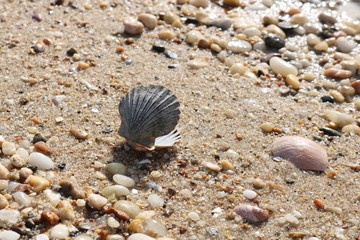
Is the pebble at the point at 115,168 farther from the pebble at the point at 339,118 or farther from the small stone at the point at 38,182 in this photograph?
the pebble at the point at 339,118

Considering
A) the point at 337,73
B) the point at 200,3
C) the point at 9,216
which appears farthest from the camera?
Answer: the point at 200,3

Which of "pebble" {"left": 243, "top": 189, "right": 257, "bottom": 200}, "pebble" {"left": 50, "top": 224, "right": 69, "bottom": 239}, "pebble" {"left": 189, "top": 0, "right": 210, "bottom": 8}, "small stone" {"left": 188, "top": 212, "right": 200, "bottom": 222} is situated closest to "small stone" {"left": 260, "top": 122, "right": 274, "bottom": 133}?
"pebble" {"left": 243, "top": 189, "right": 257, "bottom": 200}

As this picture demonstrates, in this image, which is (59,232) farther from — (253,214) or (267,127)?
(267,127)

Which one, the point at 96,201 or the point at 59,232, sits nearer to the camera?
the point at 59,232

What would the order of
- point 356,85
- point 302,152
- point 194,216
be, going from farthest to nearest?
point 356,85 < point 302,152 < point 194,216

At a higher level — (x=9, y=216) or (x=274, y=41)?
(x=274, y=41)

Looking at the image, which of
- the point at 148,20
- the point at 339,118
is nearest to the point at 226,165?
the point at 339,118
